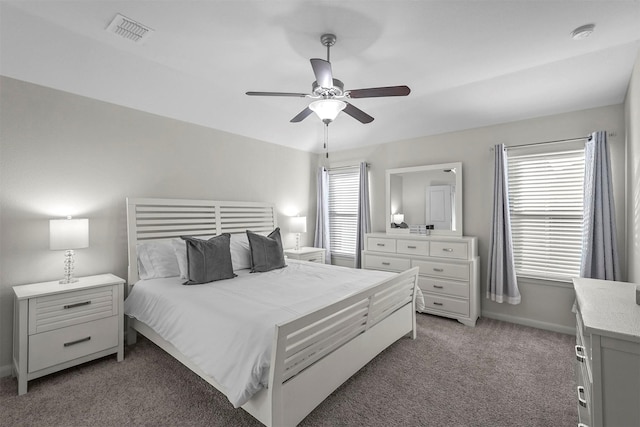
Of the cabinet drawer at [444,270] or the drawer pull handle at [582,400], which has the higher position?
the cabinet drawer at [444,270]

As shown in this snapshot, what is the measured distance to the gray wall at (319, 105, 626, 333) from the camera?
3.11m

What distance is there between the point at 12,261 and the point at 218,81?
253cm

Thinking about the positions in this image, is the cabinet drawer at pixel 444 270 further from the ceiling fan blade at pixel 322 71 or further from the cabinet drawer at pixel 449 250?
the ceiling fan blade at pixel 322 71

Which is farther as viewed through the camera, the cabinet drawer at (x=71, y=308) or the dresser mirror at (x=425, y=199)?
the dresser mirror at (x=425, y=199)

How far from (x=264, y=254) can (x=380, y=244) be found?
1853 mm

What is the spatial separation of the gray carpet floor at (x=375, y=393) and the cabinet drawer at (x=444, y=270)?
0.92 metres

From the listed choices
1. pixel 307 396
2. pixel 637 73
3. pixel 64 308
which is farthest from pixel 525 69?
pixel 64 308

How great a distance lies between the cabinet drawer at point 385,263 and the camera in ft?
13.7

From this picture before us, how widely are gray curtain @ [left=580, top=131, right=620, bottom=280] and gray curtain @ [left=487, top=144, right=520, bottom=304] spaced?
686mm

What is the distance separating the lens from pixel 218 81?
3240 mm

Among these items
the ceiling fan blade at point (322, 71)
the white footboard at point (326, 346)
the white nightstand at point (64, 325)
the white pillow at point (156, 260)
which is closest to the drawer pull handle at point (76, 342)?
the white nightstand at point (64, 325)

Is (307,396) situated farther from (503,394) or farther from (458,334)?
(458,334)

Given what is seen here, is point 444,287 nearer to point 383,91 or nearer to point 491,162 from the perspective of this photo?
point 491,162

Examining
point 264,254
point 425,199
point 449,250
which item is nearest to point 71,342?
point 264,254
